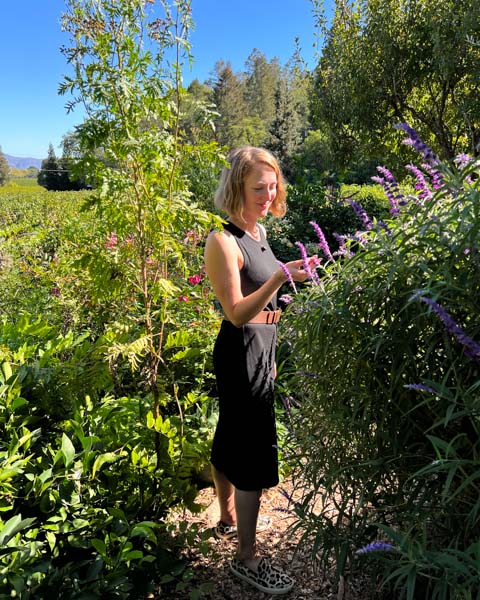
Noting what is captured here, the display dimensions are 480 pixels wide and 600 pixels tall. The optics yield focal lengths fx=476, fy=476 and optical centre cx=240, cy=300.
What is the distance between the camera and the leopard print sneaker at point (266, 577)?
6.89ft

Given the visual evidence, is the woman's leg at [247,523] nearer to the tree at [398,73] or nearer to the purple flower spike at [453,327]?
the purple flower spike at [453,327]

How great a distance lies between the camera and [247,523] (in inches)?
85.0

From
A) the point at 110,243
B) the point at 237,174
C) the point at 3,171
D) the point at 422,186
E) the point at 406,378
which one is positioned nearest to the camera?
the point at 406,378

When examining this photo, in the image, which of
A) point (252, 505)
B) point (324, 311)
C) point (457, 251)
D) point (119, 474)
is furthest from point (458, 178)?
point (119, 474)

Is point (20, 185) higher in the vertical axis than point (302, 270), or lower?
higher

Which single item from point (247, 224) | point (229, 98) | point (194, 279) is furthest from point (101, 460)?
point (229, 98)

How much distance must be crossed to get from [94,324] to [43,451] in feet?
7.62

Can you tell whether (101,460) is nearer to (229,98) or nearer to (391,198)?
(391,198)

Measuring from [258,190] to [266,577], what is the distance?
5.65 feet

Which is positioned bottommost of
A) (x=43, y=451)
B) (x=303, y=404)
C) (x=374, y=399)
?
(x=43, y=451)

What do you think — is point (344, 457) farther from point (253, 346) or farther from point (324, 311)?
point (253, 346)

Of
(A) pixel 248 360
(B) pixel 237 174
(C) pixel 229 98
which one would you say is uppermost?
(C) pixel 229 98

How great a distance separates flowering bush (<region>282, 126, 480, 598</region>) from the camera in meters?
1.12

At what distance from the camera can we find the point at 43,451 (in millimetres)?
2006
